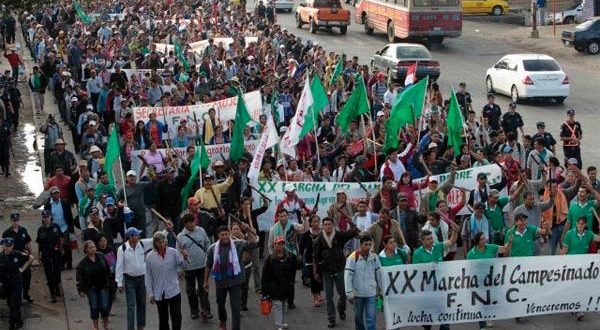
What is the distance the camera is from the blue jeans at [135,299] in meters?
13.4

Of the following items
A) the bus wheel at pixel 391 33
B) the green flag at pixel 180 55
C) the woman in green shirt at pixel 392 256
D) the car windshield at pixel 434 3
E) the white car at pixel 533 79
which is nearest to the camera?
the woman in green shirt at pixel 392 256

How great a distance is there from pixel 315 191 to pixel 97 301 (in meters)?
4.39

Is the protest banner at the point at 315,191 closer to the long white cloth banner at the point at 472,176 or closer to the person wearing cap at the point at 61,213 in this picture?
the long white cloth banner at the point at 472,176

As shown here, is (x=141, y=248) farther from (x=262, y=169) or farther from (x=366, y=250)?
(x=262, y=169)

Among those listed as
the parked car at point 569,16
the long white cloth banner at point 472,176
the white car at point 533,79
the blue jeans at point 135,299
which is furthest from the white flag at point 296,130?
the parked car at point 569,16

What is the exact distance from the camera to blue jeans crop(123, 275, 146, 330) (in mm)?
13391

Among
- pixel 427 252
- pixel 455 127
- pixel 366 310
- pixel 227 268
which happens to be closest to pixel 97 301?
pixel 227 268

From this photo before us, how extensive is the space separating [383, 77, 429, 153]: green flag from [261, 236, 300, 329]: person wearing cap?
6014 millimetres

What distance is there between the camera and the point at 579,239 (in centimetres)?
1384

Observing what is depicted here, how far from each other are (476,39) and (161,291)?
3572 centimetres

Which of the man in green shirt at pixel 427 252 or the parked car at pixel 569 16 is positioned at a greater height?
the man in green shirt at pixel 427 252

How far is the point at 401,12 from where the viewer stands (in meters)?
41.9

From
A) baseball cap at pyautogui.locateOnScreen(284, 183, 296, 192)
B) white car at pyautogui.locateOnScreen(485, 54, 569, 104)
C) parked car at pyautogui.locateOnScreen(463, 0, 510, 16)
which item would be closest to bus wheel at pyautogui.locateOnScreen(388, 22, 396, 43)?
parked car at pyautogui.locateOnScreen(463, 0, 510, 16)

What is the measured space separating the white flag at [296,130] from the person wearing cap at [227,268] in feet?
16.5
